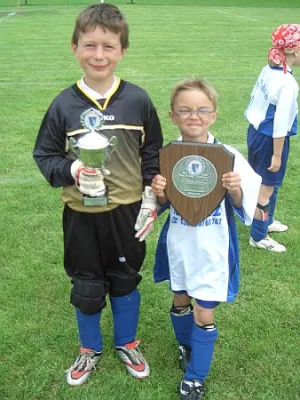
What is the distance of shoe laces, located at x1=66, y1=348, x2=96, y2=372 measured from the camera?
2.80m

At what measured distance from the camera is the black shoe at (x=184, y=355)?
2.84m

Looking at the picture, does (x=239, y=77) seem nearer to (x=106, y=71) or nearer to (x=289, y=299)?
(x=289, y=299)

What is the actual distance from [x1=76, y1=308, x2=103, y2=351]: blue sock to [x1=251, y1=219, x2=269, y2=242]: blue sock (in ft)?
5.70

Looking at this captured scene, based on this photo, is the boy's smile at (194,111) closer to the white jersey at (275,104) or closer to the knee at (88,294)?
the knee at (88,294)

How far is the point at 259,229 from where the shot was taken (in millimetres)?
4121

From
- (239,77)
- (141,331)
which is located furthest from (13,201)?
(239,77)

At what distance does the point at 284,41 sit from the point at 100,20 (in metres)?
1.86

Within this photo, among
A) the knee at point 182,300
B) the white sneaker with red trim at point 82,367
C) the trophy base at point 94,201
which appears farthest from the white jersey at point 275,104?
the white sneaker with red trim at point 82,367

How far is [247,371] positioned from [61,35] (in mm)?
16181

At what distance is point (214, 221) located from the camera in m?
2.41

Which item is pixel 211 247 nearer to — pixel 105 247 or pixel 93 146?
pixel 105 247

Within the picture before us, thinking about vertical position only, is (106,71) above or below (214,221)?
above

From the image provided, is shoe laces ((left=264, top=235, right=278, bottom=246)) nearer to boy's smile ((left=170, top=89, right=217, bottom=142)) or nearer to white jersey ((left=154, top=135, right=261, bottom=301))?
white jersey ((left=154, top=135, right=261, bottom=301))

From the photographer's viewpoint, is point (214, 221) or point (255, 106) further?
point (255, 106)
